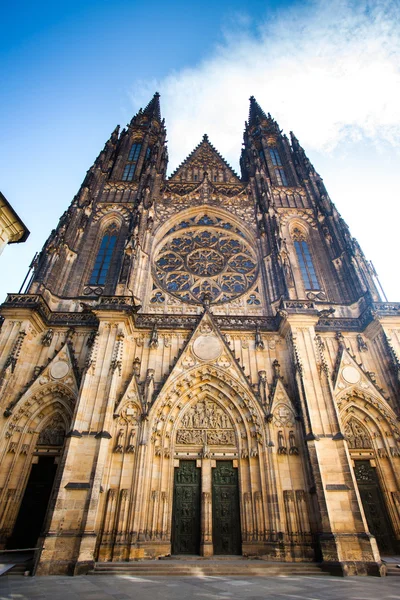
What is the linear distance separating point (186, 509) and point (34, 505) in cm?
449

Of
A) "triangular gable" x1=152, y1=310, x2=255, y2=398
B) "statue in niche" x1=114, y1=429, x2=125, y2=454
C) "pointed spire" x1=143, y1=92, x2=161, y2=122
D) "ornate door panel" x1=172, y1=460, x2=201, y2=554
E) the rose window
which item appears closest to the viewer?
"ornate door panel" x1=172, y1=460, x2=201, y2=554

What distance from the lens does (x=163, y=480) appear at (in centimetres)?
993

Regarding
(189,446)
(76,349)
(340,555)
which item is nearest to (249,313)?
(189,446)

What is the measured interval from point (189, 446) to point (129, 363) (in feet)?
11.3

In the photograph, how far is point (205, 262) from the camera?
16219 mm

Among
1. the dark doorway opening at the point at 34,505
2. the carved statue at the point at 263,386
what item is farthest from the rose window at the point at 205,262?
the dark doorway opening at the point at 34,505

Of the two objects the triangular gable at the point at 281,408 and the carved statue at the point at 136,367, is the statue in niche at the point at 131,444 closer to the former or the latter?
the carved statue at the point at 136,367

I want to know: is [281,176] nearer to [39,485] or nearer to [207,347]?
[207,347]

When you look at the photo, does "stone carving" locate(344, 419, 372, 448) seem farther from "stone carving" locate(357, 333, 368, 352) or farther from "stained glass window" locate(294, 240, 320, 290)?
"stained glass window" locate(294, 240, 320, 290)

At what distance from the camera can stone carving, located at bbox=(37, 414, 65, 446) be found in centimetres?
1059

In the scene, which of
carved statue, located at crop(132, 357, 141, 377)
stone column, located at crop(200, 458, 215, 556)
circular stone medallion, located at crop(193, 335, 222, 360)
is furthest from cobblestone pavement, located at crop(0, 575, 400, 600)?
circular stone medallion, located at crop(193, 335, 222, 360)

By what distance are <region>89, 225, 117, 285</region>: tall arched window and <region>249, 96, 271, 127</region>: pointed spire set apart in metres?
17.0

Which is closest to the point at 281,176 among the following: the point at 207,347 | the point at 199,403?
the point at 207,347

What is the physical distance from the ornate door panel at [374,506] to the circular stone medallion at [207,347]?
18.8 feet
